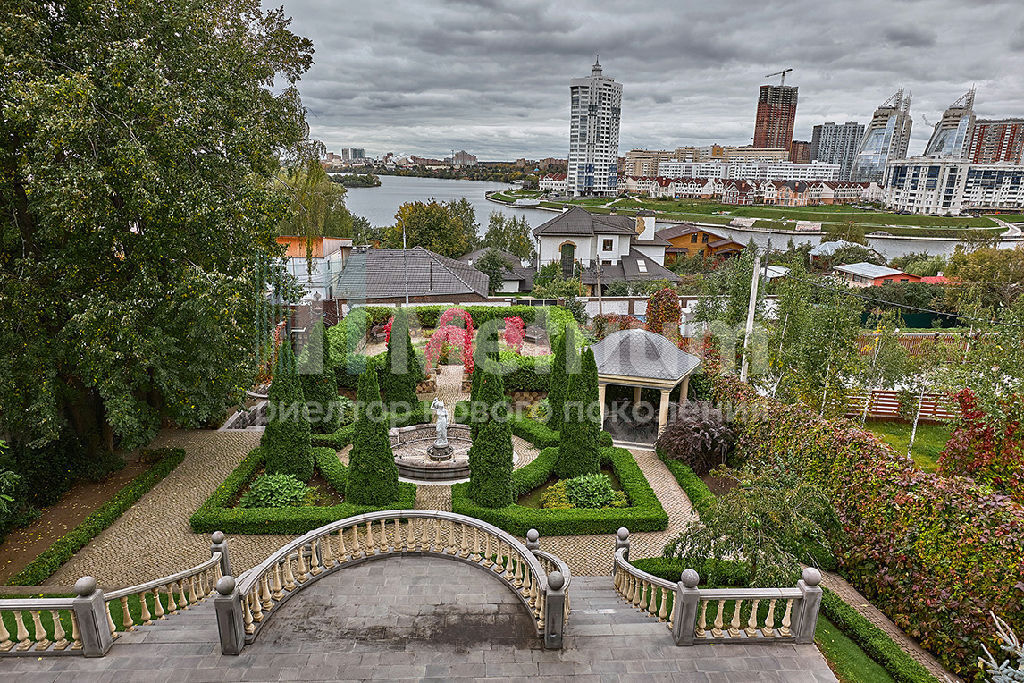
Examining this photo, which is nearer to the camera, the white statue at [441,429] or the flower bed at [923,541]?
the flower bed at [923,541]

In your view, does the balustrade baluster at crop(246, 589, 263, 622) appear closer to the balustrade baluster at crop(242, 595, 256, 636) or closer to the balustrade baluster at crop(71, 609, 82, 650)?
the balustrade baluster at crop(242, 595, 256, 636)

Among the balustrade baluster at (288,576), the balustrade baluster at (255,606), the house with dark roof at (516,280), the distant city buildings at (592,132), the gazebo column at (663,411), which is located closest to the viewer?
the balustrade baluster at (255,606)

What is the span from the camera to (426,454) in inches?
606

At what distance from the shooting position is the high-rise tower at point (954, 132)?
175m

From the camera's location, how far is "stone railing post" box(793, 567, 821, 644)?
6586 mm

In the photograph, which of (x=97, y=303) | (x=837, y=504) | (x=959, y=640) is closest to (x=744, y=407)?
(x=837, y=504)

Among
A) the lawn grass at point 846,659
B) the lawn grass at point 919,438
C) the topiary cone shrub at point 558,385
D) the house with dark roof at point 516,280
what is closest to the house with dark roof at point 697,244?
the house with dark roof at point 516,280

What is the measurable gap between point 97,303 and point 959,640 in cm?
1529

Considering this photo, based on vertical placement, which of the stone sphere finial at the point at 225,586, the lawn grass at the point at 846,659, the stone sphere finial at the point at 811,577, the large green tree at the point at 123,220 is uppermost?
the large green tree at the point at 123,220

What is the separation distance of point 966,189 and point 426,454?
167 m

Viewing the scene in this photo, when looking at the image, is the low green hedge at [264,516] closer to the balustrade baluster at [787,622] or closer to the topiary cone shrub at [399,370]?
the topiary cone shrub at [399,370]

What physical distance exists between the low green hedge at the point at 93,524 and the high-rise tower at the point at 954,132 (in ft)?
703

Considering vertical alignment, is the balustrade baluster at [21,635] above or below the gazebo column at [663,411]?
above

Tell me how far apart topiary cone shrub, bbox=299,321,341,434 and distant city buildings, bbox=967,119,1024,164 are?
216376mm
